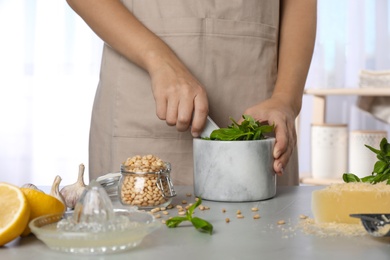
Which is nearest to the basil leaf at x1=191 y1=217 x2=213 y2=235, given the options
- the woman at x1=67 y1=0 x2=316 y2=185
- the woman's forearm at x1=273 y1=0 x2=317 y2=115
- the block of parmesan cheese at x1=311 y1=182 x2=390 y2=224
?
the block of parmesan cheese at x1=311 y1=182 x2=390 y2=224

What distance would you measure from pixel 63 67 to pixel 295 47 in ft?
5.49

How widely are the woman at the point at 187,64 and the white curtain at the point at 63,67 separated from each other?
1.48 meters

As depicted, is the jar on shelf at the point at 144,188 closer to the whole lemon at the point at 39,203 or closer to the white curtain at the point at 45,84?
the whole lemon at the point at 39,203

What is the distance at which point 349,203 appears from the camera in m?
0.94

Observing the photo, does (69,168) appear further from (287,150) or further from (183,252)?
(183,252)

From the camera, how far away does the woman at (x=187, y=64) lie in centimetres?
137

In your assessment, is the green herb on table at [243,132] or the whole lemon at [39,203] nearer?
the whole lemon at [39,203]

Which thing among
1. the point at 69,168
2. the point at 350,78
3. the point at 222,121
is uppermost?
the point at 350,78

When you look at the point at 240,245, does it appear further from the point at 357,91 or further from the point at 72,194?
the point at 357,91

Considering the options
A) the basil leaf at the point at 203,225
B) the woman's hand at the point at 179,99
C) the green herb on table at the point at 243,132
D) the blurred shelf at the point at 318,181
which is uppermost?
the woman's hand at the point at 179,99

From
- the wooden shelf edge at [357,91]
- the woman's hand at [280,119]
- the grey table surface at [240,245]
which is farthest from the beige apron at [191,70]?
the wooden shelf edge at [357,91]

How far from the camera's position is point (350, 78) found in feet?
9.86

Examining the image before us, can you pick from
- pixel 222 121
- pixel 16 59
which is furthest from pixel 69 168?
pixel 222 121

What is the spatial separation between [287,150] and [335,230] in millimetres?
364
